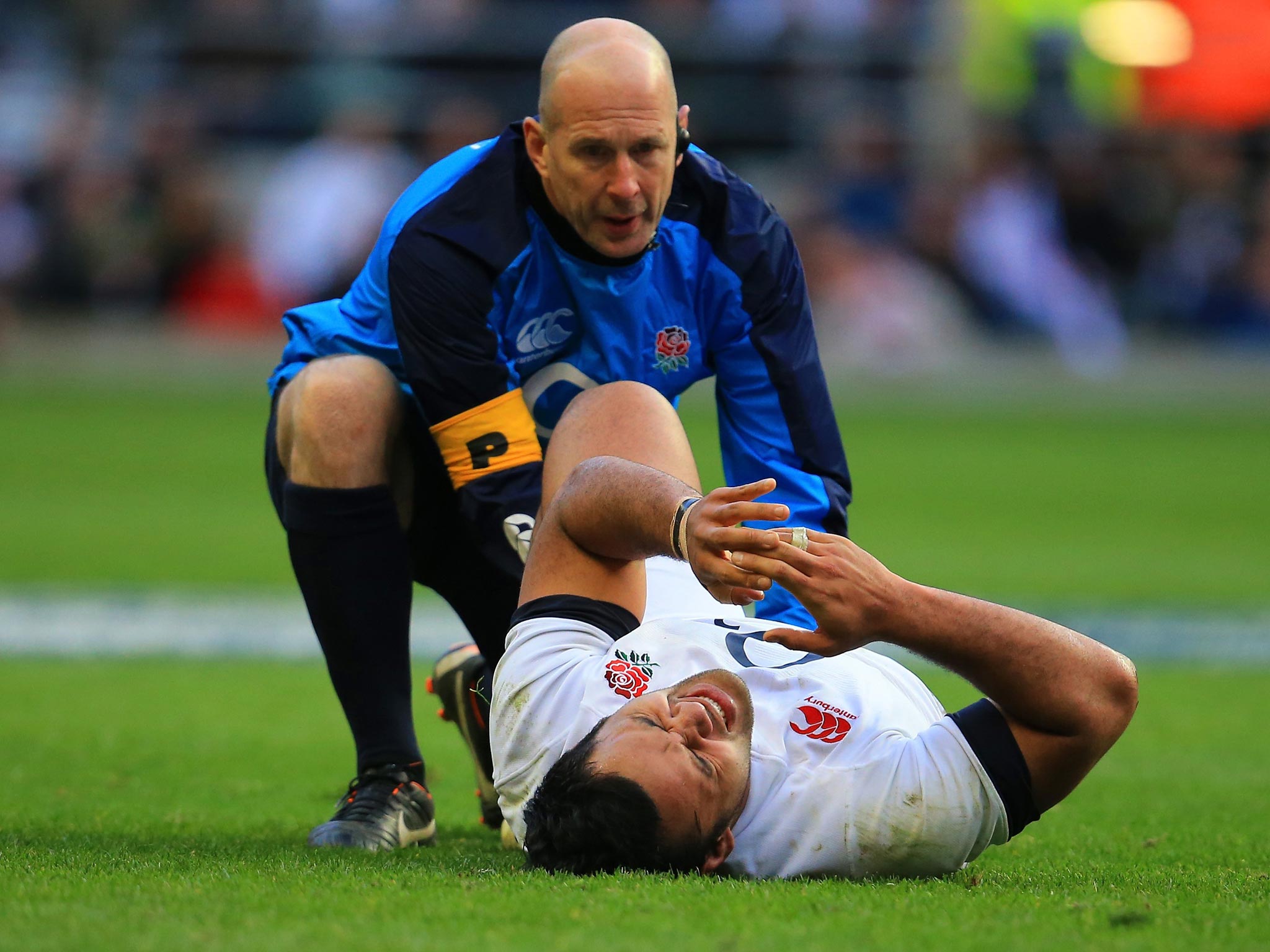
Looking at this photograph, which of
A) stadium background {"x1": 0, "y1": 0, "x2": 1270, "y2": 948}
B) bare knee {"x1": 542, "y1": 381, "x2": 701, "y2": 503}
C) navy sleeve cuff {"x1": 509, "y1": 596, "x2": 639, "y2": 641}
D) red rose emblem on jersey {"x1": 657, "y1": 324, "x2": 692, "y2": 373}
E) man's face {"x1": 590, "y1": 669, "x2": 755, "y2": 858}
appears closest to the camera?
man's face {"x1": 590, "y1": 669, "x2": 755, "y2": 858}

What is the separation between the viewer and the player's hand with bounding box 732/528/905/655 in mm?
2742

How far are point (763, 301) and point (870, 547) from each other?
231 inches

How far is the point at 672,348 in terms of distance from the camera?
3.88 metres

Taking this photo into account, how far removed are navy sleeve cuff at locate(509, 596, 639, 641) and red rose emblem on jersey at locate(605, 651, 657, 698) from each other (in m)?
0.12

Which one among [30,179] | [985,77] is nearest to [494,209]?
[30,179]

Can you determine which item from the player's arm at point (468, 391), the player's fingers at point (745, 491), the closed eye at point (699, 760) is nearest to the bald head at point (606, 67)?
the player's arm at point (468, 391)

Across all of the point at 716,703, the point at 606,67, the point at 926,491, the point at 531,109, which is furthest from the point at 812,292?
the point at 716,703

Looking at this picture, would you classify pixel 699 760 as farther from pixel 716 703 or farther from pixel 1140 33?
pixel 1140 33

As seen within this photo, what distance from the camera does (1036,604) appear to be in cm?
749

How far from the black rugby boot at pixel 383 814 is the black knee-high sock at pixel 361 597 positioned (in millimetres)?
41

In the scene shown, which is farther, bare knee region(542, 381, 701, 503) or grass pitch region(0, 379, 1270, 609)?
grass pitch region(0, 379, 1270, 609)

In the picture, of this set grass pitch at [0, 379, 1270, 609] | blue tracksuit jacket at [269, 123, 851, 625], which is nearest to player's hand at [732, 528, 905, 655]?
blue tracksuit jacket at [269, 123, 851, 625]

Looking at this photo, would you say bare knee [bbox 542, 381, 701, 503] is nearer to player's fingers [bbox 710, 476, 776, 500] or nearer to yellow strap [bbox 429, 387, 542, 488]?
yellow strap [bbox 429, 387, 542, 488]

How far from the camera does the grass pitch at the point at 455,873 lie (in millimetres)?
2451
